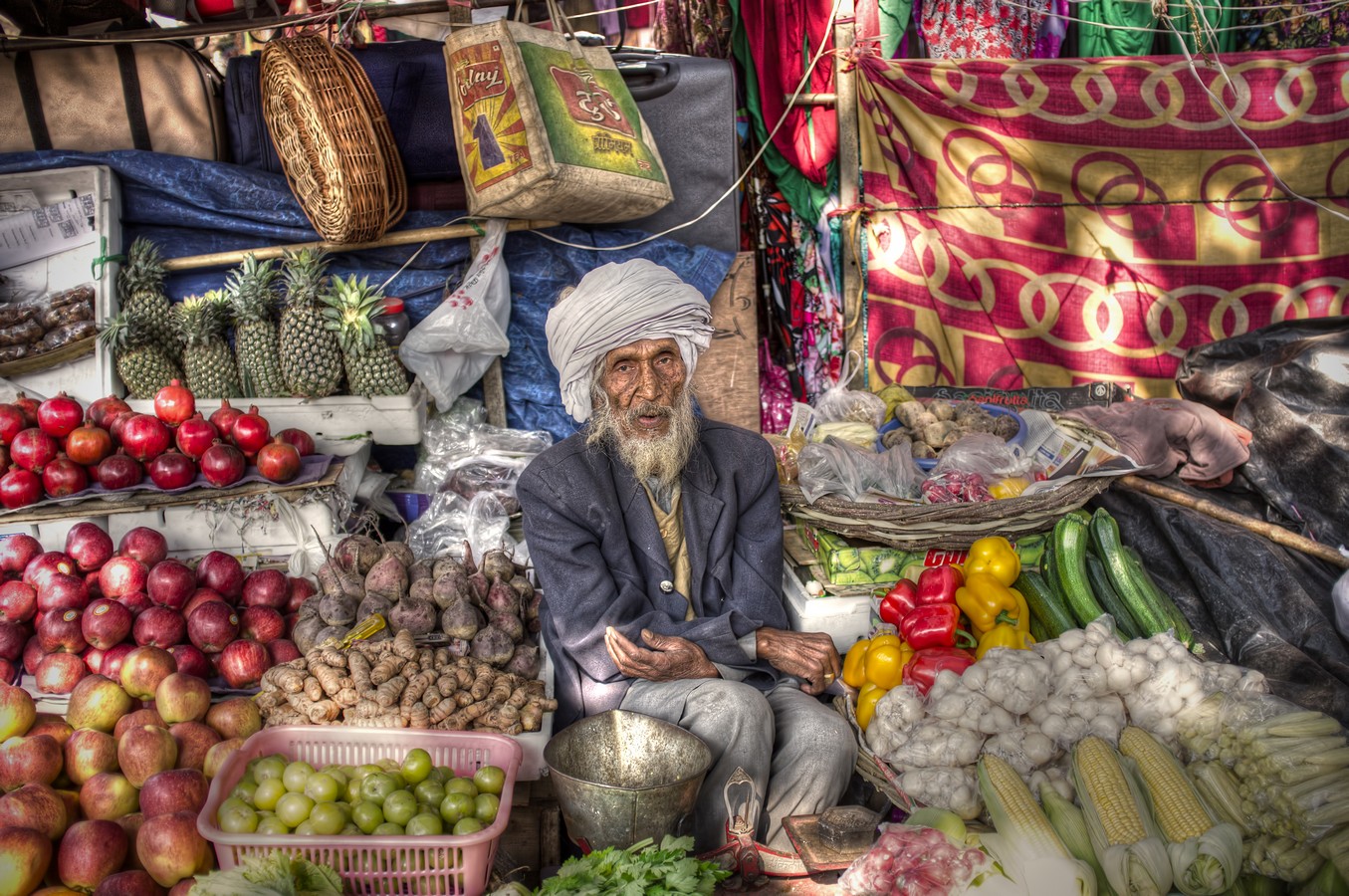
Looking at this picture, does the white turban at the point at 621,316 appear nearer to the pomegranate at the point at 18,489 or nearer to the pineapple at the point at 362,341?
the pineapple at the point at 362,341

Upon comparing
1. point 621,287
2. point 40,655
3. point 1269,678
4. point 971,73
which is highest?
point 971,73

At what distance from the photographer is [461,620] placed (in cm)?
316

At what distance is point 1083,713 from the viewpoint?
2.53 meters

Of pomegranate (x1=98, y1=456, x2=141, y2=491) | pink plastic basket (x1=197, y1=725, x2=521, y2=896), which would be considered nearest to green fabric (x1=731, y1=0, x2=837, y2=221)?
pomegranate (x1=98, y1=456, x2=141, y2=491)

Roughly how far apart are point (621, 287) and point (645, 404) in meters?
0.37

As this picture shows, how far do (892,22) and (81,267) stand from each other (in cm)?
410

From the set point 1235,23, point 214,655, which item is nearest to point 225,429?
point 214,655

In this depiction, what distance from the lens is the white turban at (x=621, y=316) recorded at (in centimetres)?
→ 298

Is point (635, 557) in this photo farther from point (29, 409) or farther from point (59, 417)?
point (29, 409)

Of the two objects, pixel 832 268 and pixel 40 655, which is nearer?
pixel 40 655

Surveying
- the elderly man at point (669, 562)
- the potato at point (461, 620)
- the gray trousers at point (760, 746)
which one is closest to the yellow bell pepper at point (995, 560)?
the elderly man at point (669, 562)

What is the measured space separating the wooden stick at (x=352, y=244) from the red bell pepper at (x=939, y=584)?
2.36 m

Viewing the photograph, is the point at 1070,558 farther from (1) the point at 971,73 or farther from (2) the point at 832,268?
(1) the point at 971,73

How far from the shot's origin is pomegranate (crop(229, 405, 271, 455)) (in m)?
3.75
